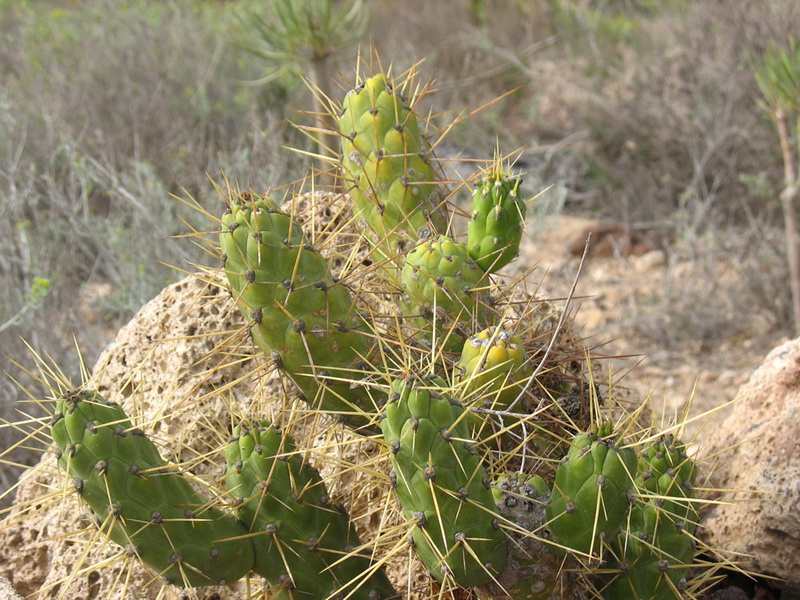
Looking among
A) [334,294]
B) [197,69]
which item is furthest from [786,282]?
[197,69]

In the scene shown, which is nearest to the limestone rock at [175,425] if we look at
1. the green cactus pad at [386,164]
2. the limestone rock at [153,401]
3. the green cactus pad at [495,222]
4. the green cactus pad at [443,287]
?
the limestone rock at [153,401]

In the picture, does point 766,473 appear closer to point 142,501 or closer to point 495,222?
point 495,222

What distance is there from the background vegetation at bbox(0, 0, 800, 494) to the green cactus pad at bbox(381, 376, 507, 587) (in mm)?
2529

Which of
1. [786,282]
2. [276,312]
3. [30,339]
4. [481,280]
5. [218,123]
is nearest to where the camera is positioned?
[276,312]

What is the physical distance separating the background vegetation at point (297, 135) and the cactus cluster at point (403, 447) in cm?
207

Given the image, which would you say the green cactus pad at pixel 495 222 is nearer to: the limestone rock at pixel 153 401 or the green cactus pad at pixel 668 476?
the green cactus pad at pixel 668 476

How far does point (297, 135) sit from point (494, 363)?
5297 mm

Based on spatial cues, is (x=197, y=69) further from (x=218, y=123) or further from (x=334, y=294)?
(x=334, y=294)

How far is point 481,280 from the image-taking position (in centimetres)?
218

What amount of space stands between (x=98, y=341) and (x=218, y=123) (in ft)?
10.1

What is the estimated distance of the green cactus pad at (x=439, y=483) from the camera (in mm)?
1631

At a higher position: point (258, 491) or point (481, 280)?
point (481, 280)

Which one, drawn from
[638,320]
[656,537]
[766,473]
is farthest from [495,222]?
A: [638,320]

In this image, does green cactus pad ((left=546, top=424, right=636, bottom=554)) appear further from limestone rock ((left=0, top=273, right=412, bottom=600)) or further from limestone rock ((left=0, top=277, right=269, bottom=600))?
limestone rock ((left=0, top=277, right=269, bottom=600))
